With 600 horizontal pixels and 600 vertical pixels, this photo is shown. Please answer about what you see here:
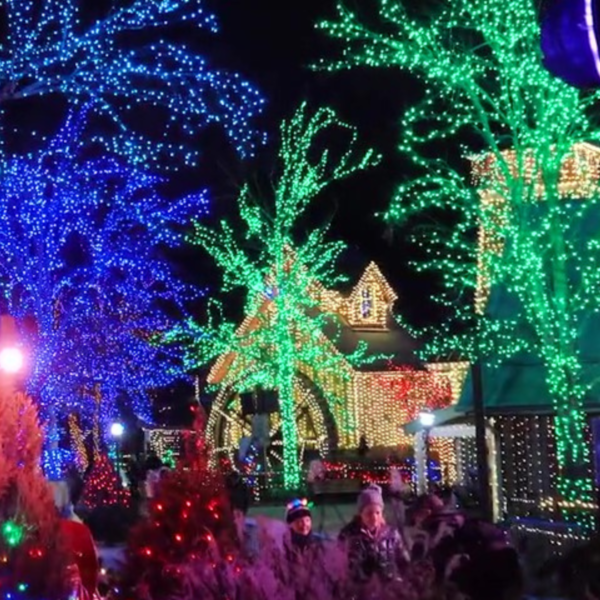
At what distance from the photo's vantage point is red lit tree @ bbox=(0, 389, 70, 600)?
7297mm

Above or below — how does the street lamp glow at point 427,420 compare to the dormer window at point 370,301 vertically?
below

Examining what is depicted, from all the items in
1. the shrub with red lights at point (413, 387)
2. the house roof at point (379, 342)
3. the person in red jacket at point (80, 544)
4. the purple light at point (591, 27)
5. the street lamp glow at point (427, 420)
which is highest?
the house roof at point (379, 342)

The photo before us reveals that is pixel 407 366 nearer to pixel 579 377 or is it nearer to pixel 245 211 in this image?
pixel 245 211

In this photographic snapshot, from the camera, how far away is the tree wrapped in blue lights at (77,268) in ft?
66.6

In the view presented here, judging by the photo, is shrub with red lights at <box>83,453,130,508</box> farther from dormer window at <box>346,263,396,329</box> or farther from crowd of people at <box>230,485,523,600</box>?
dormer window at <box>346,263,396,329</box>

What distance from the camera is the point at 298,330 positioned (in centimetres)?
3600

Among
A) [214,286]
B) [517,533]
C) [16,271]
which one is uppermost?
[214,286]

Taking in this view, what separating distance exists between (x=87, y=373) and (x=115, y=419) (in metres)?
A: 12.5

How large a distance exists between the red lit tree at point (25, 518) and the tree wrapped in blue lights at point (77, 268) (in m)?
9.88

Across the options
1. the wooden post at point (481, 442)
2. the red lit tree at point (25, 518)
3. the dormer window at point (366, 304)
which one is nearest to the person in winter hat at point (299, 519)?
the red lit tree at point (25, 518)

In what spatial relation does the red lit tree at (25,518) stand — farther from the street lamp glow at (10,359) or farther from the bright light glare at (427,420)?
the bright light glare at (427,420)

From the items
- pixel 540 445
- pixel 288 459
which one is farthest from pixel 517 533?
pixel 288 459

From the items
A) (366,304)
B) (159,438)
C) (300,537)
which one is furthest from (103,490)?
(159,438)

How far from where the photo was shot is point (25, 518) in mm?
7691
